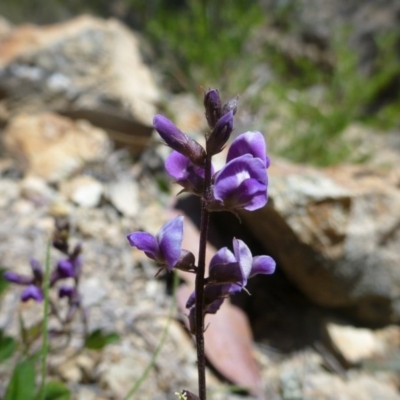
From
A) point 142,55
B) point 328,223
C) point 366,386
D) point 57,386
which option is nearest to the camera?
point 57,386

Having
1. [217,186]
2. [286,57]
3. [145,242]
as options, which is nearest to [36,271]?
[145,242]

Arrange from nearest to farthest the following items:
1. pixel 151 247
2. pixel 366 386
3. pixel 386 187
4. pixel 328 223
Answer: pixel 151 247
pixel 366 386
pixel 328 223
pixel 386 187

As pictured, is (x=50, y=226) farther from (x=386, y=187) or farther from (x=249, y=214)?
(x=386, y=187)

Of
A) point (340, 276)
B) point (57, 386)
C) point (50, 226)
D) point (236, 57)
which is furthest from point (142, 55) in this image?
point (57, 386)

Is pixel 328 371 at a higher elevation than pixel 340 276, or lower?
lower

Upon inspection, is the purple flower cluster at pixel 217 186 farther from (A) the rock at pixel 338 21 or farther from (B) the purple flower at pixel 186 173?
(A) the rock at pixel 338 21

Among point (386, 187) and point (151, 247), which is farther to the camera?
point (386, 187)
